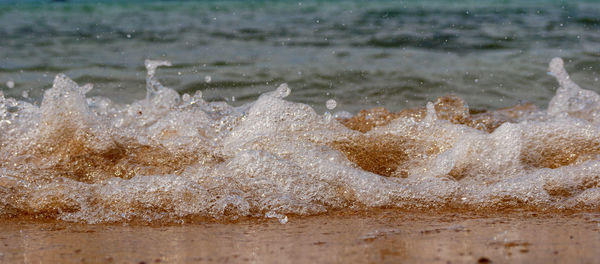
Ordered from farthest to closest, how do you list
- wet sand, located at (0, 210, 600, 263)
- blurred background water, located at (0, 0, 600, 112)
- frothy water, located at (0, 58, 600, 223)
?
blurred background water, located at (0, 0, 600, 112)
frothy water, located at (0, 58, 600, 223)
wet sand, located at (0, 210, 600, 263)

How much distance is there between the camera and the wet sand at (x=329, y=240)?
1.29 metres

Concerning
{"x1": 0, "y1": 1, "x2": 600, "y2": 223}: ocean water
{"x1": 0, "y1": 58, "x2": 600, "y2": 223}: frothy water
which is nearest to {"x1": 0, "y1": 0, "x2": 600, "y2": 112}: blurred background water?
{"x1": 0, "y1": 1, "x2": 600, "y2": 223}: ocean water

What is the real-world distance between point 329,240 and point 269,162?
57 cm

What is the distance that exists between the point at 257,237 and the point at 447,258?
46 centimetres

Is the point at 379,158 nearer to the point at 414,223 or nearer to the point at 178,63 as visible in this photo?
the point at 414,223

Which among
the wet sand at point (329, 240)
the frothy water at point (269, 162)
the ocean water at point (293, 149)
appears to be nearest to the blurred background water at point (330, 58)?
the ocean water at point (293, 149)

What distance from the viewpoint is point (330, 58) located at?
4.98 m

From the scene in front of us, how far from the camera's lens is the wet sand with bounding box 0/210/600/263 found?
1291 millimetres

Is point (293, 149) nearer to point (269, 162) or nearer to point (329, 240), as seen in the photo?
point (269, 162)

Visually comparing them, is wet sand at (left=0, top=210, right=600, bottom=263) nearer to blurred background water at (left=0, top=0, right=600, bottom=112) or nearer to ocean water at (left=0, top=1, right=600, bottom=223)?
ocean water at (left=0, top=1, right=600, bottom=223)

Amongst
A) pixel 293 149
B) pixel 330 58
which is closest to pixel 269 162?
pixel 293 149

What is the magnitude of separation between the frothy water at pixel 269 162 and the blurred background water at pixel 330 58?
1.22 m

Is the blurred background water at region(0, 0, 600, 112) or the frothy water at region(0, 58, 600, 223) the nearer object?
the frothy water at region(0, 58, 600, 223)

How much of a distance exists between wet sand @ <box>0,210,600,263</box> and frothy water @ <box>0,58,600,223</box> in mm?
102
